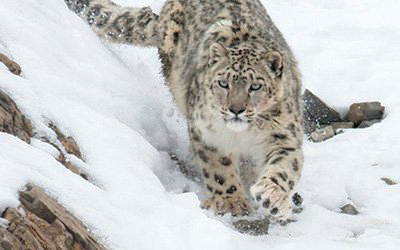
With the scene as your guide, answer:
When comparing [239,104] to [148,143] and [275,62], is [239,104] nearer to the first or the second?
[275,62]

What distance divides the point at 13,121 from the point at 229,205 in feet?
8.02

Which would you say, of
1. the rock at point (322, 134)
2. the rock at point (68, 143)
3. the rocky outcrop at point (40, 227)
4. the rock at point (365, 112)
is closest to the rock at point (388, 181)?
the rock at point (322, 134)

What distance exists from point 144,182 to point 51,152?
35.8 inches

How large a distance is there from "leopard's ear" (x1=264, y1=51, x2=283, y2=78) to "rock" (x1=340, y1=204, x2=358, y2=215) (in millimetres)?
1164

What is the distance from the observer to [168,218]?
5.40 metres

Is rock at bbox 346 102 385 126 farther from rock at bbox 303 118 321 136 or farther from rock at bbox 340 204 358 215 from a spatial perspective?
rock at bbox 340 204 358 215

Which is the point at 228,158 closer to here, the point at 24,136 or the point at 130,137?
the point at 130,137

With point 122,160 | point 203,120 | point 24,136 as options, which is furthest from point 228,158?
point 24,136

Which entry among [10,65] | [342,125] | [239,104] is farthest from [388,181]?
[10,65]

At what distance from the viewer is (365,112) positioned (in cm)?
891

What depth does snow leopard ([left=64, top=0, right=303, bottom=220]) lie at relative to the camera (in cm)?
663

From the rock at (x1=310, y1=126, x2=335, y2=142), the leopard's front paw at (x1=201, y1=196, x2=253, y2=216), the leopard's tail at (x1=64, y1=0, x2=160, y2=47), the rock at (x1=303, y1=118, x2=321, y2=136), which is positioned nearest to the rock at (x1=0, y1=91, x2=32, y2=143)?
the leopard's front paw at (x1=201, y1=196, x2=253, y2=216)

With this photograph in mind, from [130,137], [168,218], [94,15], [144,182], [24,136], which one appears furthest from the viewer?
[94,15]

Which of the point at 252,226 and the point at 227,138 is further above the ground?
the point at 227,138
